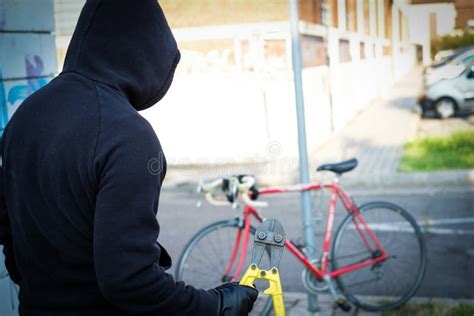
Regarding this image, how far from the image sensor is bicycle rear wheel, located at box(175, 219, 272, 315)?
4.16 metres

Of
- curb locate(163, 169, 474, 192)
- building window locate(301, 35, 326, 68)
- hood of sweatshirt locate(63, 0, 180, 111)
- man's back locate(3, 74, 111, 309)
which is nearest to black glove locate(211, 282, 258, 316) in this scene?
man's back locate(3, 74, 111, 309)

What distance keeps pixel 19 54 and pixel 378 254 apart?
2.56 meters

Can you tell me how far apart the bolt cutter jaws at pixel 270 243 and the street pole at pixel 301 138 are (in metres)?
2.43

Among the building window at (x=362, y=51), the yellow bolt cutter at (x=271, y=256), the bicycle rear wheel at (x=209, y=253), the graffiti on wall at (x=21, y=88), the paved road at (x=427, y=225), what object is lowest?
the paved road at (x=427, y=225)

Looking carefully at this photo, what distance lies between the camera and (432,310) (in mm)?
4418

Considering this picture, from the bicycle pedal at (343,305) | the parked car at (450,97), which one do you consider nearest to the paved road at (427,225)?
the bicycle pedal at (343,305)

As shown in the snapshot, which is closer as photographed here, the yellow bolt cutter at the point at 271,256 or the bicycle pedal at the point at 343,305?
the yellow bolt cutter at the point at 271,256

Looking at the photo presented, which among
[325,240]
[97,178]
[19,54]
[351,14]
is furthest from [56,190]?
[351,14]

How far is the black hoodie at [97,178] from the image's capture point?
5.32 feet

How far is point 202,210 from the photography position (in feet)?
26.6

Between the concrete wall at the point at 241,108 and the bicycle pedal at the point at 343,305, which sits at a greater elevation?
the concrete wall at the point at 241,108

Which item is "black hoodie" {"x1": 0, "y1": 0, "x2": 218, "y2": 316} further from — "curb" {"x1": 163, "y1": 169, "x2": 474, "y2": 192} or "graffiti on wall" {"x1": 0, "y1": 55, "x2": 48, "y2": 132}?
"curb" {"x1": 163, "y1": 169, "x2": 474, "y2": 192}

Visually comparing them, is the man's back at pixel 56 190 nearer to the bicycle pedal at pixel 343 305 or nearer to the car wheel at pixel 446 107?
the bicycle pedal at pixel 343 305

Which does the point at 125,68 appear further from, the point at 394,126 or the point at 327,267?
the point at 394,126
